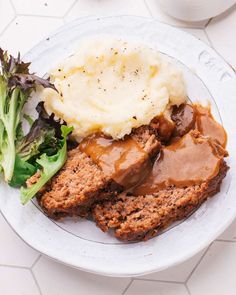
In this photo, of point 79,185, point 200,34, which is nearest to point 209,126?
point 200,34

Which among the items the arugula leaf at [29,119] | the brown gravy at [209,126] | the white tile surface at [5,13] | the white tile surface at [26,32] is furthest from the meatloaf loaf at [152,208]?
the white tile surface at [5,13]

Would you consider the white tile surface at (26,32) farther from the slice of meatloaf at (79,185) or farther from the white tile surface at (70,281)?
the white tile surface at (70,281)

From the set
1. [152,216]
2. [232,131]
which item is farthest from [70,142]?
[232,131]

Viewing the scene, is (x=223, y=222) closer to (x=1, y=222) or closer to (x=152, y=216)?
(x=152, y=216)

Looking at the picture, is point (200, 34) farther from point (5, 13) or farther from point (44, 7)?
point (5, 13)

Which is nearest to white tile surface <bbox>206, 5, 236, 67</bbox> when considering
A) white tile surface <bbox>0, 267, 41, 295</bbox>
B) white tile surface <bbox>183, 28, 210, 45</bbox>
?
white tile surface <bbox>183, 28, 210, 45</bbox>
